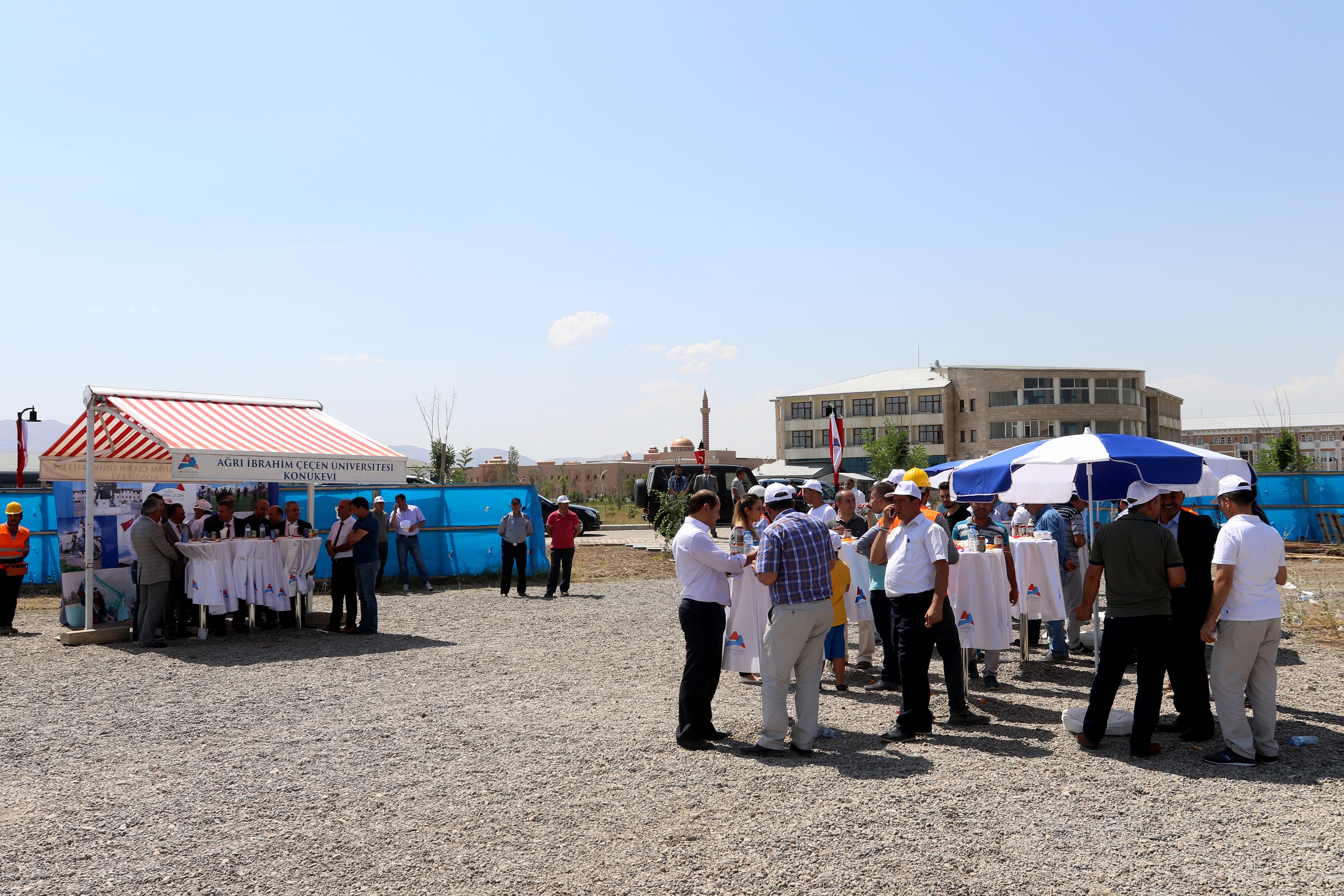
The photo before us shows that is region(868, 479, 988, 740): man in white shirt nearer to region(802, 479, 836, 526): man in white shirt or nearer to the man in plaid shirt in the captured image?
the man in plaid shirt

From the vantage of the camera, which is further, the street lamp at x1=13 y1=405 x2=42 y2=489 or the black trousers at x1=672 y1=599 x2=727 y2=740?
the street lamp at x1=13 y1=405 x2=42 y2=489

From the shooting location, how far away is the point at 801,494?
9.86 m

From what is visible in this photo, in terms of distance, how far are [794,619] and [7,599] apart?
1187cm

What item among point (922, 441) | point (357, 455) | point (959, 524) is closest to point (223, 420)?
point (357, 455)

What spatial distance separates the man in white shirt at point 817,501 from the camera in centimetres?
902

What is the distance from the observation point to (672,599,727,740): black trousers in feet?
22.1

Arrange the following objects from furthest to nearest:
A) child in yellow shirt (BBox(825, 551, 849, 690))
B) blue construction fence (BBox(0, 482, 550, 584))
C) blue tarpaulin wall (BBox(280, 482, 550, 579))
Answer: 1. blue tarpaulin wall (BBox(280, 482, 550, 579))
2. blue construction fence (BBox(0, 482, 550, 584))
3. child in yellow shirt (BBox(825, 551, 849, 690))

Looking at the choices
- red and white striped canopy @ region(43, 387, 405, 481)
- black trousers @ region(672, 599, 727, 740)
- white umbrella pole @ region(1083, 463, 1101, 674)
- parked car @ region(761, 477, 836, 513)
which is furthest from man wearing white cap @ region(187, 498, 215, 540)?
white umbrella pole @ region(1083, 463, 1101, 674)

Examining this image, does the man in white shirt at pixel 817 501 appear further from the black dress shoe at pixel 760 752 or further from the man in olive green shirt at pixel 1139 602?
the man in olive green shirt at pixel 1139 602

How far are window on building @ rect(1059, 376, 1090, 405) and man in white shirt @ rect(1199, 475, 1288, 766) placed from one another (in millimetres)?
75937

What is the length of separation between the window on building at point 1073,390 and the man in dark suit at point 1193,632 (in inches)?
2961

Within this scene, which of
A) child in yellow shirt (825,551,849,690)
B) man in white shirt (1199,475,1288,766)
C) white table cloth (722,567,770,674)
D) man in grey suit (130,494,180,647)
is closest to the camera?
man in white shirt (1199,475,1288,766)

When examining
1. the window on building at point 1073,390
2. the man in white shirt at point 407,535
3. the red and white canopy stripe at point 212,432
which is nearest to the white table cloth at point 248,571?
the red and white canopy stripe at point 212,432

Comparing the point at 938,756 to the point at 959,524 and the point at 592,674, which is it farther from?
the point at 592,674
